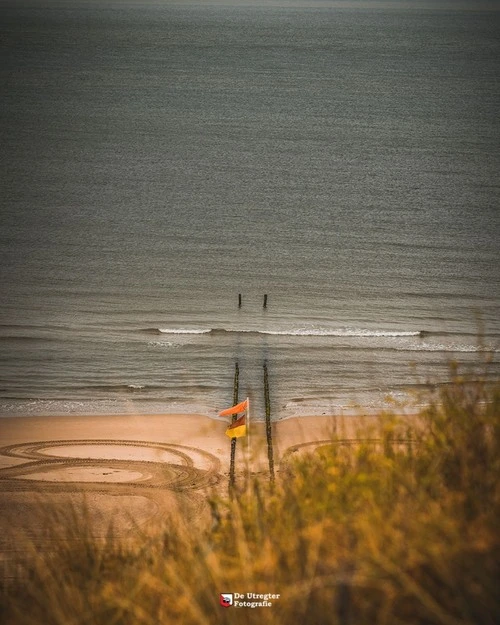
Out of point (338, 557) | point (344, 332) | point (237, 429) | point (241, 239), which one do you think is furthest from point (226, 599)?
point (241, 239)

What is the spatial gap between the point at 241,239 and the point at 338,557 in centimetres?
3944

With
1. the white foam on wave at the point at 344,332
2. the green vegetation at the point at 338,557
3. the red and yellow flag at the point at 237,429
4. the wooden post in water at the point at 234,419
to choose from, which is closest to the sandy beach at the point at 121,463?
the wooden post in water at the point at 234,419

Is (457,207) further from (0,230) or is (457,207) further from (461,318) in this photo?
(0,230)

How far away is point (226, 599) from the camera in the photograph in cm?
575

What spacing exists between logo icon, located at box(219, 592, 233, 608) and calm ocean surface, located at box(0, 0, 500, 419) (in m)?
4.24

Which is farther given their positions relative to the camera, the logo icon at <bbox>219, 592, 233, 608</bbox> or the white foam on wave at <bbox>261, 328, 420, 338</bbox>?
the white foam on wave at <bbox>261, 328, 420, 338</bbox>

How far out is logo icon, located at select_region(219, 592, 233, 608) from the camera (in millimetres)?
5684

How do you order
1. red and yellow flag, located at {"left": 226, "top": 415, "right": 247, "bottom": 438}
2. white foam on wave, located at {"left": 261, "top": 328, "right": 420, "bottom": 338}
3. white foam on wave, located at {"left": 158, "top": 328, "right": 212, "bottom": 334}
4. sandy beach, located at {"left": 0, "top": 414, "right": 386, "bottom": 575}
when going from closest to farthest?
1. sandy beach, located at {"left": 0, "top": 414, "right": 386, "bottom": 575}
2. red and yellow flag, located at {"left": 226, "top": 415, "right": 247, "bottom": 438}
3. white foam on wave, located at {"left": 261, "top": 328, "right": 420, "bottom": 338}
4. white foam on wave, located at {"left": 158, "top": 328, "right": 212, "bottom": 334}

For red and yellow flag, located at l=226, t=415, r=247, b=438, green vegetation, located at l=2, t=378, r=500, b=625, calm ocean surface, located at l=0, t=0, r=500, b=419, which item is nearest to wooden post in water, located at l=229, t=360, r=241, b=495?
calm ocean surface, located at l=0, t=0, r=500, b=419

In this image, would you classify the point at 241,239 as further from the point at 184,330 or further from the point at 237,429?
the point at 237,429

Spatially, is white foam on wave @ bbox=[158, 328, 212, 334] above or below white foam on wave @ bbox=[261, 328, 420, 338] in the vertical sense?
above

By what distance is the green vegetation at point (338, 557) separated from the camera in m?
5.21

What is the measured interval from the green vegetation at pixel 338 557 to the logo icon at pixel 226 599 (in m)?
0.05

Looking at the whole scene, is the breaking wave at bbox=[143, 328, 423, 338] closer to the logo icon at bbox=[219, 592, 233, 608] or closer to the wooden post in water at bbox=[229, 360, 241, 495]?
the wooden post in water at bbox=[229, 360, 241, 495]
